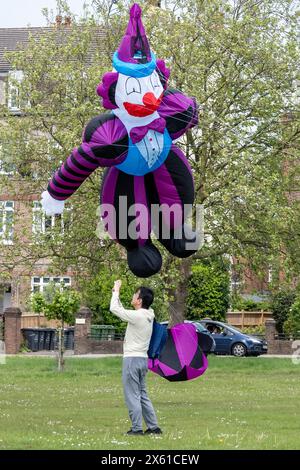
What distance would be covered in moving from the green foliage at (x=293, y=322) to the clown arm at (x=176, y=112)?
27.0 metres

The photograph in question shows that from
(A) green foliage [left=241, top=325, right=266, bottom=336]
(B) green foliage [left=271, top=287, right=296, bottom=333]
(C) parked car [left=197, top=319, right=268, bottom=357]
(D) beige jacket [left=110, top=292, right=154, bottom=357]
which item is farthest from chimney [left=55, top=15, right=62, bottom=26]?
(B) green foliage [left=271, top=287, right=296, bottom=333]

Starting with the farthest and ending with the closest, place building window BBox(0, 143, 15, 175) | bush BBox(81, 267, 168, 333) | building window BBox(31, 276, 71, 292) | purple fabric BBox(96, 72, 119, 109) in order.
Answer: building window BBox(31, 276, 71, 292)
building window BBox(0, 143, 15, 175)
bush BBox(81, 267, 168, 333)
purple fabric BBox(96, 72, 119, 109)

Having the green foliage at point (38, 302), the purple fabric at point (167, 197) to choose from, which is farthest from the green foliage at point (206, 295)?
the purple fabric at point (167, 197)

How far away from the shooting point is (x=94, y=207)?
24000mm

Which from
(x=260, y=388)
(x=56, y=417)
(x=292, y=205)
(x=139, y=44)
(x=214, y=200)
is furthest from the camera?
(x=292, y=205)

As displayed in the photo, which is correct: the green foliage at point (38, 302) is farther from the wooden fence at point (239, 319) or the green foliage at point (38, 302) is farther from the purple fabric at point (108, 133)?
the purple fabric at point (108, 133)

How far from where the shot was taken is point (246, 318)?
4412 centimetres

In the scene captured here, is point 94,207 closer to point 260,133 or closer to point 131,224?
point 260,133

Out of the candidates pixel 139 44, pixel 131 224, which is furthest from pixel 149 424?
pixel 139 44

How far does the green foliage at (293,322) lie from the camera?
38688mm

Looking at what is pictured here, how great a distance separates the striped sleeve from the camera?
37.7ft

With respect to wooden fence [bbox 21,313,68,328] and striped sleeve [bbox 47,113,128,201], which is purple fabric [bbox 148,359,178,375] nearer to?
striped sleeve [bbox 47,113,128,201]

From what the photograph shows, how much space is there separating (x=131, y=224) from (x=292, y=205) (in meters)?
14.2

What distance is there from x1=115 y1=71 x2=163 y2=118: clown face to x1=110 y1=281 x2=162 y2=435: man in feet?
6.65
